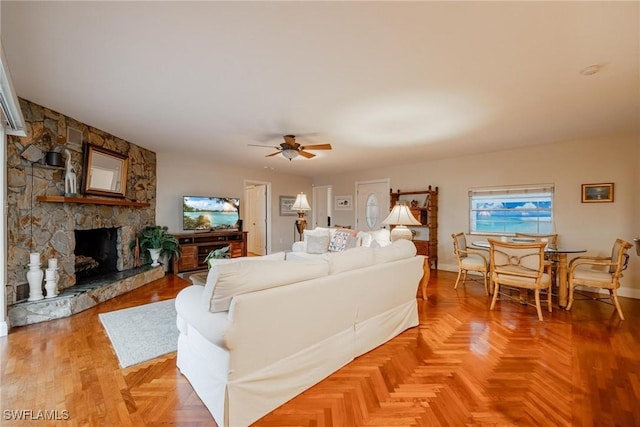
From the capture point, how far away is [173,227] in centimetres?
569

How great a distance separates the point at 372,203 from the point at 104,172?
533cm

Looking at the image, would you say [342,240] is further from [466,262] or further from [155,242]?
[155,242]

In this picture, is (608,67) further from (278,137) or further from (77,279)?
(77,279)

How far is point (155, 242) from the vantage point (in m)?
4.79

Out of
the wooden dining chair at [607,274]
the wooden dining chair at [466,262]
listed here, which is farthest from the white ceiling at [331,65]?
the wooden dining chair at [466,262]

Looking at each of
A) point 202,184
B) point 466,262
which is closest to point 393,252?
point 466,262

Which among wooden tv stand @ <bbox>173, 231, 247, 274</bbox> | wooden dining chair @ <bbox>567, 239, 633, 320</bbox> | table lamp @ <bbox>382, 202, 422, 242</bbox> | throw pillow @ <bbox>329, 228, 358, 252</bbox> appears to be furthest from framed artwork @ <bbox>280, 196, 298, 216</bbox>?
wooden dining chair @ <bbox>567, 239, 633, 320</bbox>

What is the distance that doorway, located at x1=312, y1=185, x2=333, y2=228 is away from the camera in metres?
8.16

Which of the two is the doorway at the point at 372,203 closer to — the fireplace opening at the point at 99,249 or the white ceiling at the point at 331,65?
the white ceiling at the point at 331,65

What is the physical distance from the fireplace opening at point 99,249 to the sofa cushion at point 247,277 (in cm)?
377

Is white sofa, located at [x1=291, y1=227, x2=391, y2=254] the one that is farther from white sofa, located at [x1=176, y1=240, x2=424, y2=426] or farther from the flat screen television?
the flat screen television

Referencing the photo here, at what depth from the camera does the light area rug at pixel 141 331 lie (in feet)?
7.59

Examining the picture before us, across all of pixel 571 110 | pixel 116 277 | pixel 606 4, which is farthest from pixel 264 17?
pixel 116 277

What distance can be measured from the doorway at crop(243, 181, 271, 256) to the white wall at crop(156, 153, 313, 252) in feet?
0.45
